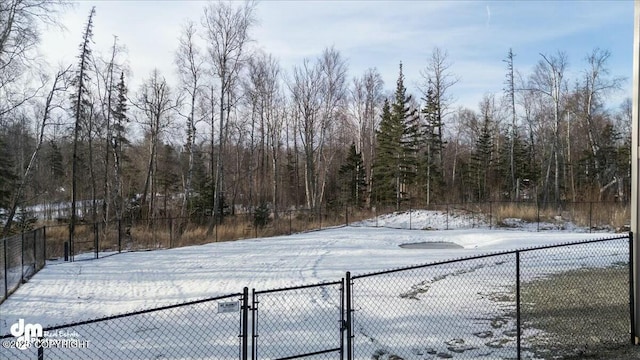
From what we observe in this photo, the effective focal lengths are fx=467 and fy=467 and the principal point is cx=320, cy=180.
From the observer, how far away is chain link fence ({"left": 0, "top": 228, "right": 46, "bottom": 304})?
480 inches

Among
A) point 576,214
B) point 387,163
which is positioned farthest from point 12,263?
point 387,163

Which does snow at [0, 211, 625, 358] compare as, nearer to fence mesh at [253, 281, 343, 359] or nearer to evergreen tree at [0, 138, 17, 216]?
fence mesh at [253, 281, 343, 359]

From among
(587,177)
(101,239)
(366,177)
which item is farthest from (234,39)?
(587,177)

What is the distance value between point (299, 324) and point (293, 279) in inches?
183

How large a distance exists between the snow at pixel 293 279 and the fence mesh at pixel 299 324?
55mm

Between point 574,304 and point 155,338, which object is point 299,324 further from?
point 574,304

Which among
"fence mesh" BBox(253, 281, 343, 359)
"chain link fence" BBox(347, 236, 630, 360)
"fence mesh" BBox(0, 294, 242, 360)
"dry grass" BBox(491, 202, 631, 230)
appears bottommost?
"fence mesh" BBox(0, 294, 242, 360)

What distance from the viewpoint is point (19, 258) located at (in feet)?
46.1

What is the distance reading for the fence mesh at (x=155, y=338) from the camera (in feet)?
22.6

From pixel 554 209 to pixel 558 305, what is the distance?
878 inches

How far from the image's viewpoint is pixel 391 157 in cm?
4294

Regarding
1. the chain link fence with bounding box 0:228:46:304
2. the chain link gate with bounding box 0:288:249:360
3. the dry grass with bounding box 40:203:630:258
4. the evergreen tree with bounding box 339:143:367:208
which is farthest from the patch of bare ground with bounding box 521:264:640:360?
the evergreen tree with bounding box 339:143:367:208

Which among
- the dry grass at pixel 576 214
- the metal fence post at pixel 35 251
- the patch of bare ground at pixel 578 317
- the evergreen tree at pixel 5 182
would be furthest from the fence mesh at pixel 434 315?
the evergreen tree at pixel 5 182

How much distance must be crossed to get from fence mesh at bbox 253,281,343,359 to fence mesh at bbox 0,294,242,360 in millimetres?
487
